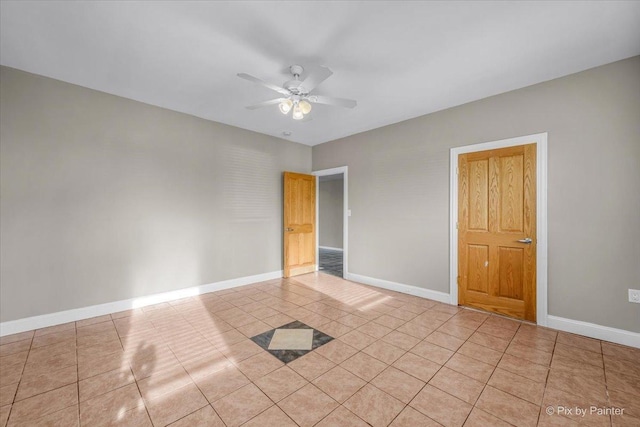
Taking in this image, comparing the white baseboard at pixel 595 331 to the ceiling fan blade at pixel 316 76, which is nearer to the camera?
the ceiling fan blade at pixel 316 76

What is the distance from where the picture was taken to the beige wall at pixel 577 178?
2576mm

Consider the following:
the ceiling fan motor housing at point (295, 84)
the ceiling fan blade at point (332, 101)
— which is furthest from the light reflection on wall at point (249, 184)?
the ceiling fan blade at point (332, 101)

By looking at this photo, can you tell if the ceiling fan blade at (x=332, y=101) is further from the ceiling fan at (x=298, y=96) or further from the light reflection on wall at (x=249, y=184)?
the light reflection on wall at (x=249, y=184)

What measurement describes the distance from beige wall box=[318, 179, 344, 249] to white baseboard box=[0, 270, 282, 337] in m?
4.96

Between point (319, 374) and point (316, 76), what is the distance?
99.5 inches

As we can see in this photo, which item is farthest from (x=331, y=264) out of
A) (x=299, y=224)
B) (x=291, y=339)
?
(x=291, y=339)

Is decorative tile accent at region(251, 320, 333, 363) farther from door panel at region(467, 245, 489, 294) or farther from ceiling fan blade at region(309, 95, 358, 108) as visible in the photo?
ceiling fan blade at region(309, 95, 358, 108)

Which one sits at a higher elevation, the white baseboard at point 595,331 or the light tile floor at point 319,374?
the white baseboard at point 595,331

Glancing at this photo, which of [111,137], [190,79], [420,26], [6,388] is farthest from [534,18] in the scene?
[6,388]

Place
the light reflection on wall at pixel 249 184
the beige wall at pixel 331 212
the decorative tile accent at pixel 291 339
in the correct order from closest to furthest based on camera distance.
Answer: the decorative tile accent at pixel 291 339, the light reflection on wall at pixel 249 184, the beige wall at pixel 331 212

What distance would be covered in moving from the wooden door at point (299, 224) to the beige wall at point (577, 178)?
2.38 meters

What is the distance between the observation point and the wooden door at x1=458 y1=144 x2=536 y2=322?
311cm

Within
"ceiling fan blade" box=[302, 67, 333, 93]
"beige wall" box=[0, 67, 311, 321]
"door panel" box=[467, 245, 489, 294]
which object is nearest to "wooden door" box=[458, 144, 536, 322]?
"door panel" box=[467, 245, 489, 294]

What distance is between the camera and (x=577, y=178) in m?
2.82
